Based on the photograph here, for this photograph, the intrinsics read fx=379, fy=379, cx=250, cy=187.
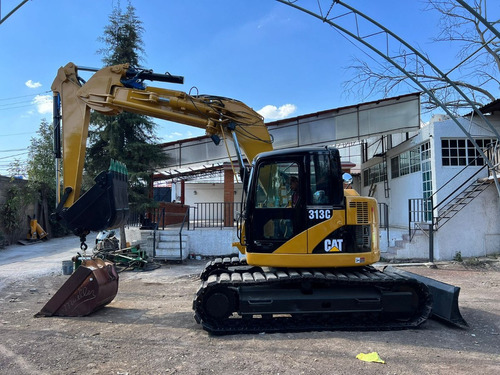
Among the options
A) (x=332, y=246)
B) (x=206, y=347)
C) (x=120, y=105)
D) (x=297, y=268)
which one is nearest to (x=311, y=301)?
(x=297, y=268)

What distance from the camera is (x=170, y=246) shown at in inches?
484

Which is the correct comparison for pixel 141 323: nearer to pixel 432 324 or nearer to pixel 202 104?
pixel 202 104

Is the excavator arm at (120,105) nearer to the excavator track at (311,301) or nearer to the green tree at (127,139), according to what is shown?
the excavator track at (311,301)

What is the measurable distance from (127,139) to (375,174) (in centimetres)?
1152

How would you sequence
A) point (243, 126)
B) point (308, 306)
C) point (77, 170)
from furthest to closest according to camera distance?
1. point (243, 126)
2. point (77, 170)
3. point (308, 306)

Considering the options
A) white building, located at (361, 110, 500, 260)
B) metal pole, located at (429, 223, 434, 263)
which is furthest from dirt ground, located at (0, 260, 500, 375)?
white building, located at (361, 110, 500, 260)

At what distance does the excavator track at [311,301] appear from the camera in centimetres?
520

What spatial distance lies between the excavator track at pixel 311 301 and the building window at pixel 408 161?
9.11 metres

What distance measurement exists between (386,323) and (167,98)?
5.05m

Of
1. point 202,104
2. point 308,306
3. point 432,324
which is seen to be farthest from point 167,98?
point 432,324

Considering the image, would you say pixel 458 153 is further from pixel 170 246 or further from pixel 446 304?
pixel 170 246

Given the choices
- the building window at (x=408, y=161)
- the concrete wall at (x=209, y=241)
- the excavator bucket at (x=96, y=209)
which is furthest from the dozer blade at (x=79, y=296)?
the building window at (x=408, y=161)

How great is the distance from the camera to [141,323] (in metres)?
5.79

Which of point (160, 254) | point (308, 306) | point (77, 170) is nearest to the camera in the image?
point (308, 306)
